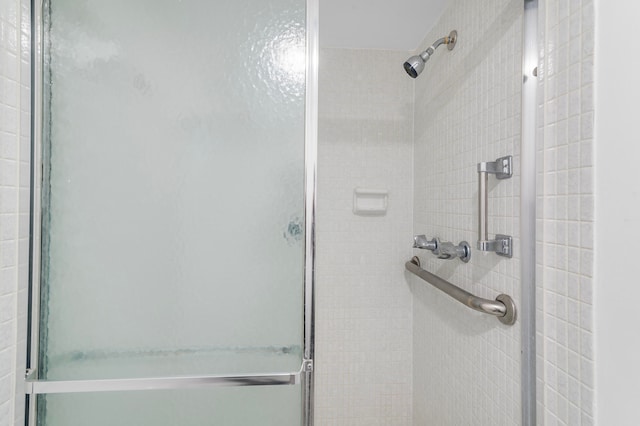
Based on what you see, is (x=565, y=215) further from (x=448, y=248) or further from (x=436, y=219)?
(x=436, y=219)

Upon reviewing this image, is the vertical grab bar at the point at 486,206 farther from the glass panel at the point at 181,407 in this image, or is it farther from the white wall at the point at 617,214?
the glass panel at the point at 181,407

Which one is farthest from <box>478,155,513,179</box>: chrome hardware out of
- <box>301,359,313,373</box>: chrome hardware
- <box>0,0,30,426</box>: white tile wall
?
<box>0,0,30,426</box>: white tile wall

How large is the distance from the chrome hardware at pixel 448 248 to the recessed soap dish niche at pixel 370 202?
42cm

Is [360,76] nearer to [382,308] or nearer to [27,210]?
[382,308]

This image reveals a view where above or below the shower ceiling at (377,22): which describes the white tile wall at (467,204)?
below

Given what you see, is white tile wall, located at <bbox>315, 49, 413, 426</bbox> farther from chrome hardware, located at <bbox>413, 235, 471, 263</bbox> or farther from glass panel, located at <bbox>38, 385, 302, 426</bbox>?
glass panel, located at <bbox>38, 385, 302, 426</bbox>

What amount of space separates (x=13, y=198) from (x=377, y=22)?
4.92 feet

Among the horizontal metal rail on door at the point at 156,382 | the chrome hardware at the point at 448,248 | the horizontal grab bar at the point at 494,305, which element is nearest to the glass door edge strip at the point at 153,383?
the horizontal metal rail on door at the point at 156,382

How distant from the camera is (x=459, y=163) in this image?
50.6 inches

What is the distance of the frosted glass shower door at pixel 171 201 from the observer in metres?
0.82

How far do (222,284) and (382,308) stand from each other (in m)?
1.14

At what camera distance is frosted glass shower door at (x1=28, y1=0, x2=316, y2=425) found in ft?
2.70

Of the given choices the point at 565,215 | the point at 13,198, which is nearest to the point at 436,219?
the point at 565,215

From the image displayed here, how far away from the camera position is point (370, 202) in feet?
5.72
